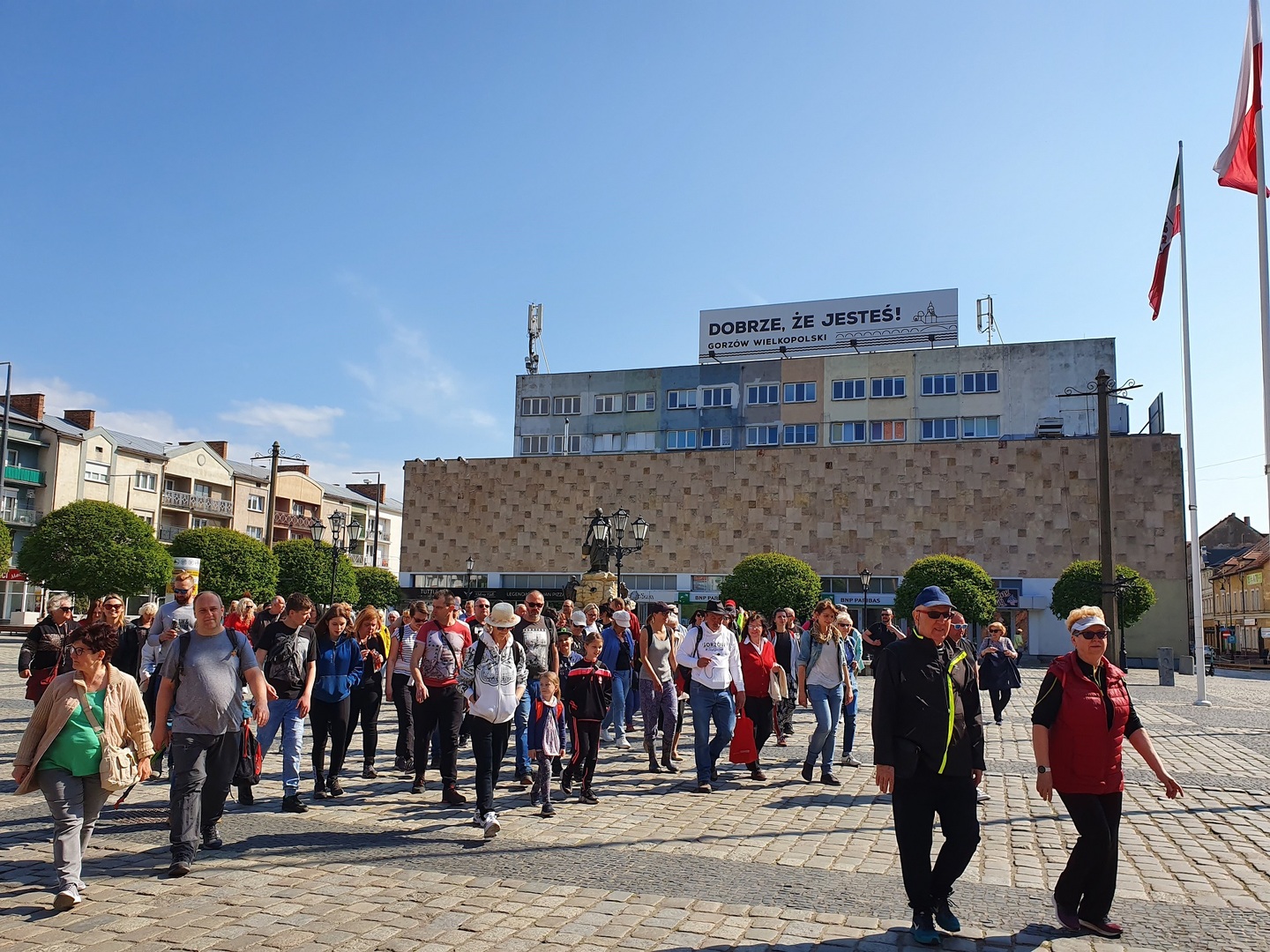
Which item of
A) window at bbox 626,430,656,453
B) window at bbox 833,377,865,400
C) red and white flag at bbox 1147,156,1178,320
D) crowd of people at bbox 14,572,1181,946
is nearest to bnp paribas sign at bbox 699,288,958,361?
window at bbox 833,377,865,400

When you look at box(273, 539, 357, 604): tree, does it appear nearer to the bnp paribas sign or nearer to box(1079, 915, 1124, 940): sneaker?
the bnp paribas sign

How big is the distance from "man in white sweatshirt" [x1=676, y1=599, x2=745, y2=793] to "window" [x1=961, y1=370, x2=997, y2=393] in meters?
52.7

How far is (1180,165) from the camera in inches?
786

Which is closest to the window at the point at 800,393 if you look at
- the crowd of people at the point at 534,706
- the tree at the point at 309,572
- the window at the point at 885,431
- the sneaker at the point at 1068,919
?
the window at the point at 885,431

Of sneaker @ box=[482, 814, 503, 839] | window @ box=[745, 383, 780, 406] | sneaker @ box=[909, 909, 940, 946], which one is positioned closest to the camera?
sneaker @ box=[909, 909, 940, 946]

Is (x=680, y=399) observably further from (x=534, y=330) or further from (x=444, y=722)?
(x=444, y=722)

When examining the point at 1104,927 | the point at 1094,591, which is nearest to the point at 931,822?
the point at 1104,927

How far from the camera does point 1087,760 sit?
17.4 feet

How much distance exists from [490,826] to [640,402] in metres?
59.6

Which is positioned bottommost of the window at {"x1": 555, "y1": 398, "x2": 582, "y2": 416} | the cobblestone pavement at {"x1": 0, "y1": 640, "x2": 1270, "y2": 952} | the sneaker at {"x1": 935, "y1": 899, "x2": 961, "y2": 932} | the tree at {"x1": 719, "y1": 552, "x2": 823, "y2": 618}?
the cobblestone pavement at {"x1": 0, "y1": 640, "x2": 1270, "y2": 952}

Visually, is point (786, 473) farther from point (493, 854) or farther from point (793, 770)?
point (493, 854)

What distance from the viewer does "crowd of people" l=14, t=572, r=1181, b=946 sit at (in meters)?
5.26

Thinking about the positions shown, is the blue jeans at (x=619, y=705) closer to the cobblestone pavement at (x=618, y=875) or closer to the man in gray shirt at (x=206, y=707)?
the cobblestone pavement at (x=618, y=875)

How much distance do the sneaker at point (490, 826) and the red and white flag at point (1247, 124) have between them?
Result: 468 inches
